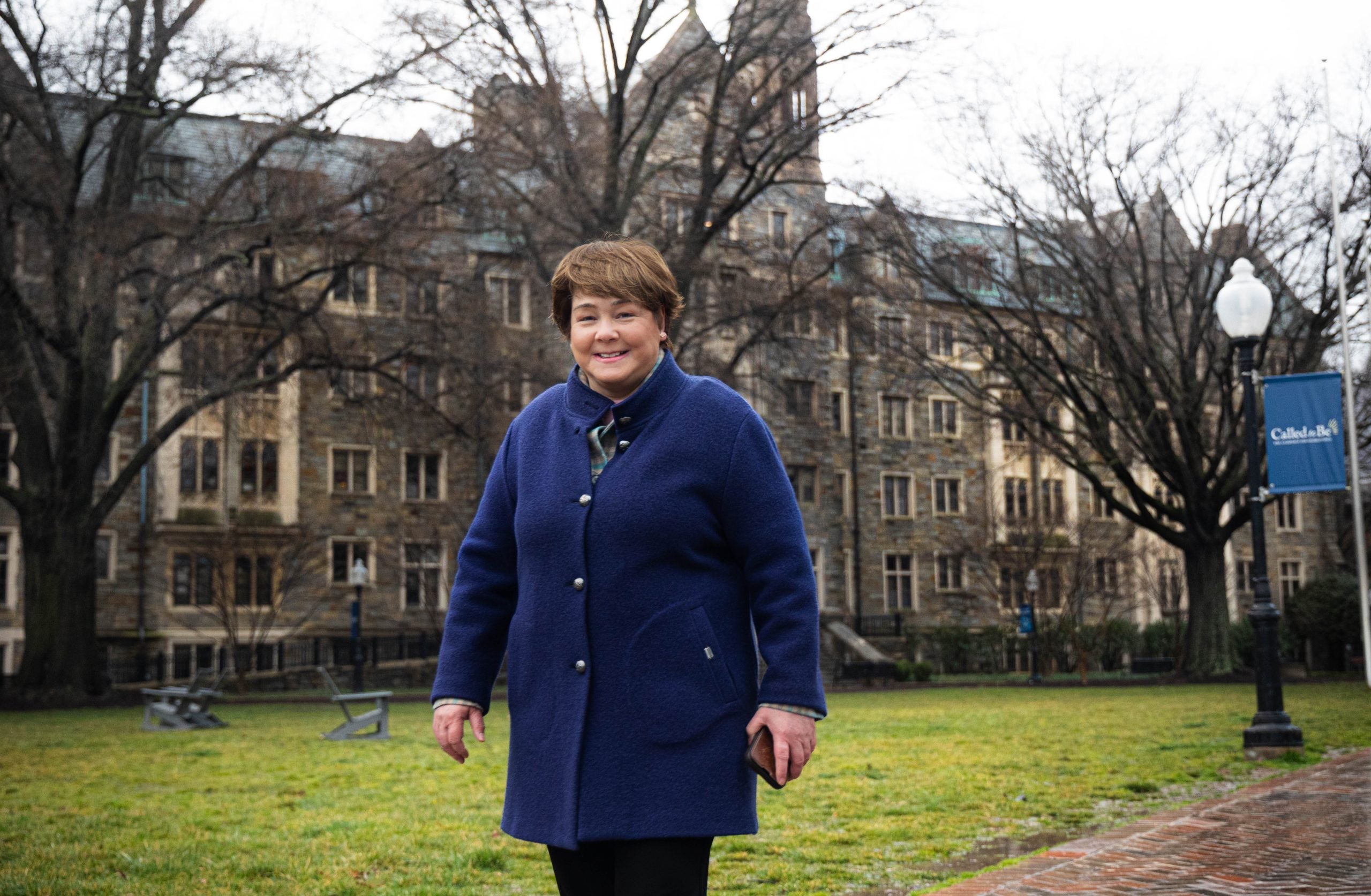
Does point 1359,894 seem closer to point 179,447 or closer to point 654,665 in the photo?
point 654,665

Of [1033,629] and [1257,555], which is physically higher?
[1257,555]

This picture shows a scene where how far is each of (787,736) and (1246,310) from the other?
31.4ft

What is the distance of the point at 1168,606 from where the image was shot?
4706cm

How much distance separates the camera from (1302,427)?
11.8m

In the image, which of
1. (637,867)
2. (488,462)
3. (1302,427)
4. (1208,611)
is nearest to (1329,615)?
(1208,611)

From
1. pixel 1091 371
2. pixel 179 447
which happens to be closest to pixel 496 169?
pixel 1091 371

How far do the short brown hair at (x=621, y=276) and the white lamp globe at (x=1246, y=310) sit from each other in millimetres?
9120

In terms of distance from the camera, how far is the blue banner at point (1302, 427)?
38.1 feet

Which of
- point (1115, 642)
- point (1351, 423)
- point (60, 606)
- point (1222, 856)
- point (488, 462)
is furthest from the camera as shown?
point (1115, 642)

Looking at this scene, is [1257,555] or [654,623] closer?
[654,623]

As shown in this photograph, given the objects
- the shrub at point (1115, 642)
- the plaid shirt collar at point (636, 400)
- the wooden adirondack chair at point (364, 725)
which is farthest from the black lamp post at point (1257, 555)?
the shrub at point (1115, 642)

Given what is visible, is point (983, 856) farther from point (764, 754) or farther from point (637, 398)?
point (637, 398)

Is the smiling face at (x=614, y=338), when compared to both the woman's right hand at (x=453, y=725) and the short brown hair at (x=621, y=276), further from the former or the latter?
the woman's right hand at (x=453, y=725)

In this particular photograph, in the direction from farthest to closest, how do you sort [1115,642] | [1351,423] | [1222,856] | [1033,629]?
1. [1115,642]
2. [1033,629]
3. [1351,423]
4. [1222,856]
